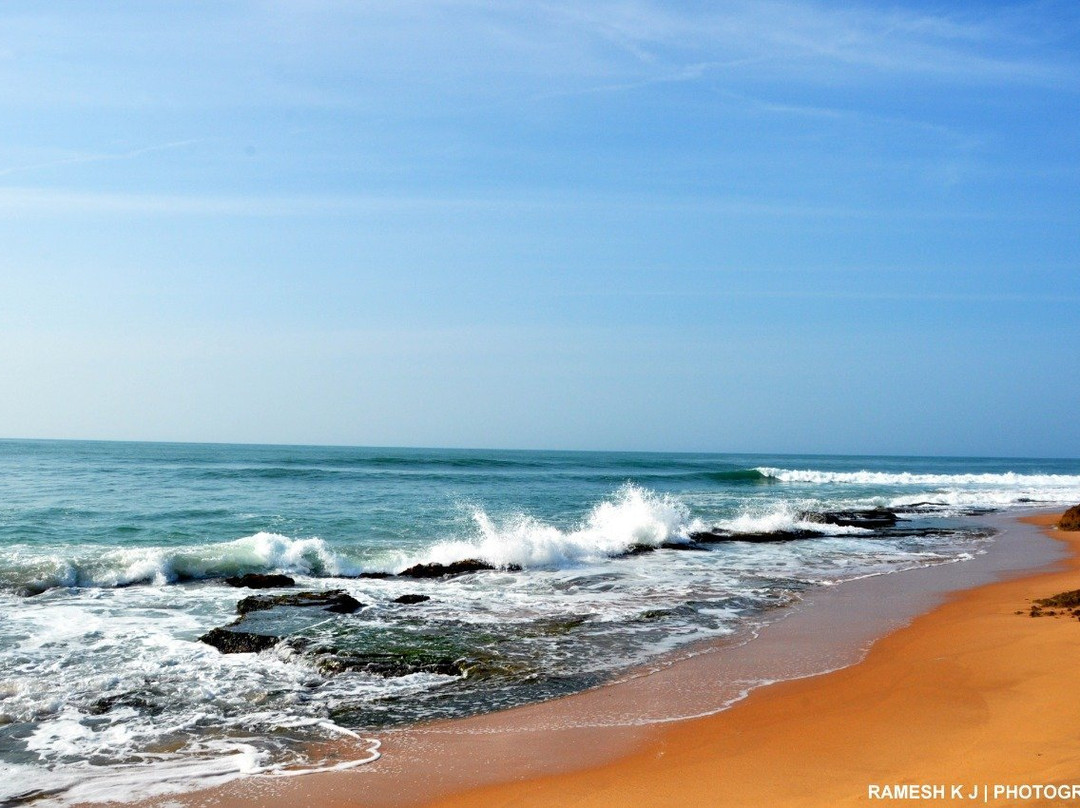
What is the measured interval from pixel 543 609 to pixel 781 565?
22.1 feet

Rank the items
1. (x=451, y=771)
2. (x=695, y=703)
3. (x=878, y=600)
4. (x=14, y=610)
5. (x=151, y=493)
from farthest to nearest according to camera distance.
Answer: (x=151, y=493)
(x=878, y=600)
(x=14, y=610)
(x=695, y=703)
(x=451, y=771)

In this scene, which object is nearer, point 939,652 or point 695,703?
point 695,703

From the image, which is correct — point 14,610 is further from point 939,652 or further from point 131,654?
point 939,652

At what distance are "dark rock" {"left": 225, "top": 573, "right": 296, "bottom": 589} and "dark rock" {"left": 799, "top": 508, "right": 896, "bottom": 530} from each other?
16233 millimetres

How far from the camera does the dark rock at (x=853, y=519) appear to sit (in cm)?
2355

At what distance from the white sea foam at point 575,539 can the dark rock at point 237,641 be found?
6.88m

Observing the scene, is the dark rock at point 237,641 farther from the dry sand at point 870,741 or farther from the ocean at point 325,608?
the dry sand at point 870,741

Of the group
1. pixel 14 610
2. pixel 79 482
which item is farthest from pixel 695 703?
pixel 79 482

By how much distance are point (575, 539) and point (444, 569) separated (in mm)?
4085

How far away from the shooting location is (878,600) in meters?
11.7

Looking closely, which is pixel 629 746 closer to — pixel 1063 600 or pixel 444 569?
pixel 1063 600

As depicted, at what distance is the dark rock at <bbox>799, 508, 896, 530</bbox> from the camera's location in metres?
23.5

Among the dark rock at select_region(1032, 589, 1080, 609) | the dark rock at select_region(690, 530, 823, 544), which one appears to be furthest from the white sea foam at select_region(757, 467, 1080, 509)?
the dark rock at select_region(1032, 589, 1080, 609)

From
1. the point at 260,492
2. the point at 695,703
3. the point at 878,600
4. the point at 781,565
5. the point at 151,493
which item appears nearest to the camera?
the point at 695,703
